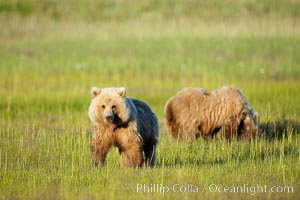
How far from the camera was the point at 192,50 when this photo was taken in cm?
2458

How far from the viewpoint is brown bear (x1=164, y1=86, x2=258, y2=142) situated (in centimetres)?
1144

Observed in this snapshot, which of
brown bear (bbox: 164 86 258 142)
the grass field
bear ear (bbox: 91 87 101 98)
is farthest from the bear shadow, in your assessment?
bear ear (bbox: 91 87 101 98)

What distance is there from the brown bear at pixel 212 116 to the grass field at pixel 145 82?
28 cm

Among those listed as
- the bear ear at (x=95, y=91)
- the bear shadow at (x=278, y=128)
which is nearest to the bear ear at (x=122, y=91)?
the bear ear at (x=95, y=91)

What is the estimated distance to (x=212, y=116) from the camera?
37.7 ft

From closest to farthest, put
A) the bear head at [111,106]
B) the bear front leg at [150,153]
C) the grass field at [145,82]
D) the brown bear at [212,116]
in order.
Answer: the grass field at [145,82], the bear head at [111,106], the bear front leg at [150,153], the brown bear at [212,116]

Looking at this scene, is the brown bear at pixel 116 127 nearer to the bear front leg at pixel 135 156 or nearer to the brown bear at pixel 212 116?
the bear front leg at pixel 135 156

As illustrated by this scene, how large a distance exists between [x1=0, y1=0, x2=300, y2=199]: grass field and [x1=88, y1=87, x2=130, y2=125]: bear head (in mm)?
530

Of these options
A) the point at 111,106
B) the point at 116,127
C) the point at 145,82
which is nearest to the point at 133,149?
the point at 116,127

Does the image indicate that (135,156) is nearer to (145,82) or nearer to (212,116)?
(212,116)

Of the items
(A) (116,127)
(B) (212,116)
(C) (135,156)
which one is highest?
(B) (212,116)

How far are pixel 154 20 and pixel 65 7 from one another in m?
4.99

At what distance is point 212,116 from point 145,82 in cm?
765

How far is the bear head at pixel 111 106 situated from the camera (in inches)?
319
